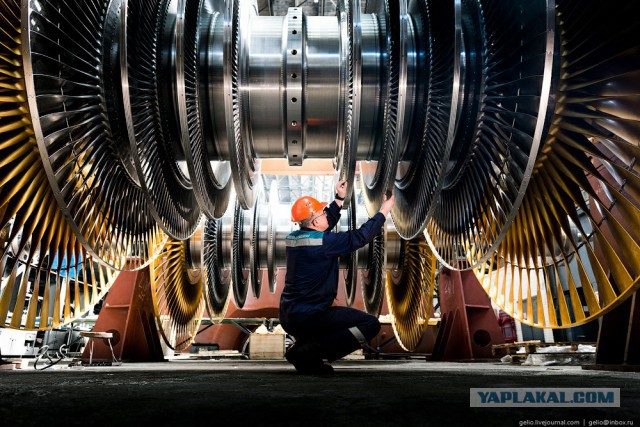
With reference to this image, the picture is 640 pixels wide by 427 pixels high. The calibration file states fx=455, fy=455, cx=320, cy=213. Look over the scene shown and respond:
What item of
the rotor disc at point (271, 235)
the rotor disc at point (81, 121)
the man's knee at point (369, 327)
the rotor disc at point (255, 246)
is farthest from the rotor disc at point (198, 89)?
the rotor disc at point (271, 235)

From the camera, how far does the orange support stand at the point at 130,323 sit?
4.70m

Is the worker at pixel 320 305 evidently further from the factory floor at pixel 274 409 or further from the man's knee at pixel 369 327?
the factory floor at pixel 274 409

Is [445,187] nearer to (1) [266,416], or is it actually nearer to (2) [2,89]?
(1) [266,416]

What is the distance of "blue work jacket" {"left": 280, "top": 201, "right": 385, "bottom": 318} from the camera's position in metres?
2.48

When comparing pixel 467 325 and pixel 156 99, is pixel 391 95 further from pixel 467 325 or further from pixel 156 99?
pixel 467 325

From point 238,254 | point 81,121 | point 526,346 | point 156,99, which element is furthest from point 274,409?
point 526,346

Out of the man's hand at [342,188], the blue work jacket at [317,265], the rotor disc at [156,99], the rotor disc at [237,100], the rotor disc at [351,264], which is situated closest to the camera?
the rotor disc at [237,100]

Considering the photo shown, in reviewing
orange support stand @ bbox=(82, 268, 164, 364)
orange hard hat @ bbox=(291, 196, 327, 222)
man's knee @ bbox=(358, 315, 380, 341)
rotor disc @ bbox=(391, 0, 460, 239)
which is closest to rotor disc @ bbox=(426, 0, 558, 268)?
rotor disc @ bbox=(391, 0, 460, 239)

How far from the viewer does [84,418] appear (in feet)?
3.11

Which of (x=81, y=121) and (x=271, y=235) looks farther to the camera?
(x=271, y=235)

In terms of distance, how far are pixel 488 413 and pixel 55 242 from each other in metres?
2.16

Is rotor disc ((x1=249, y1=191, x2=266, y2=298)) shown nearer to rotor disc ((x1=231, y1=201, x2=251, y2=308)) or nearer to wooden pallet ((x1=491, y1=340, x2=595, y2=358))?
rotor disc ((x1=231, y1=201, x2=251, y2=308))

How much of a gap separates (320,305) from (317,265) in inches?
8.6

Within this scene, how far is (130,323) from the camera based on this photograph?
4781 mm
